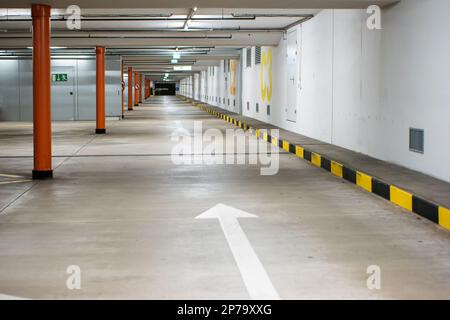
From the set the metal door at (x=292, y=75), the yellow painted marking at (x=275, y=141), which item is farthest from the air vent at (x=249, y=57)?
the yellow painted marking at (x=275, y=141)

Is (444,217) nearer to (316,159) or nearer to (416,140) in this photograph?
(416,140)

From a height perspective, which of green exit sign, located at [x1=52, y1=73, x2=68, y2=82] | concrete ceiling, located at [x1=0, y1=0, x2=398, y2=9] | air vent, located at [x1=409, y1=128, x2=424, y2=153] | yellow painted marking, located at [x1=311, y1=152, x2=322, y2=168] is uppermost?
concrete ceiling, located at [x1=0, y1=0, x2=398, y2=9]

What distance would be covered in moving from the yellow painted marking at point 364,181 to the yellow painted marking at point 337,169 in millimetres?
841

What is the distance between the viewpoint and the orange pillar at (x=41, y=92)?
10695 millimetres

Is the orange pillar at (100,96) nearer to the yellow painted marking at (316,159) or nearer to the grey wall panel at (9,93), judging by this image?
the yellow painted marking at (316,159)

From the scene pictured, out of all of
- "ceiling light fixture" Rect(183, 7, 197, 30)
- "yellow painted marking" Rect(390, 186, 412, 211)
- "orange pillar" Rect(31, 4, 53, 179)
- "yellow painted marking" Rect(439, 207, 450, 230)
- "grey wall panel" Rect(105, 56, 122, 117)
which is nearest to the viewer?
"yellow painted marking" Rect(439, 207, 450, 230)

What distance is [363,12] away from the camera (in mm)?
12172

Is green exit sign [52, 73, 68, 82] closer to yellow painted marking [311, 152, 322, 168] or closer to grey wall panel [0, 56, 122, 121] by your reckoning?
grey wall panel [0, 56, 122, 121]

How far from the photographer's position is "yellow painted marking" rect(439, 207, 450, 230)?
669 centimetres

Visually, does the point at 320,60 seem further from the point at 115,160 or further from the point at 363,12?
the point at 115,160

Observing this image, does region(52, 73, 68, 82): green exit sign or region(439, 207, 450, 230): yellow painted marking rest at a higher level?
region(52, 73, 68, 82): green exit sign

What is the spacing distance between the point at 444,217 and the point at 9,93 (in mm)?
26856

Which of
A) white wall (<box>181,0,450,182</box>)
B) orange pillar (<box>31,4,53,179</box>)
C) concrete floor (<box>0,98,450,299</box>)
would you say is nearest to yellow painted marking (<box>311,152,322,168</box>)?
white wall (<box>181,0,450,182</box>)

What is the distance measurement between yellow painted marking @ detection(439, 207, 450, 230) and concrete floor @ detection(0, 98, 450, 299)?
5.3 inches
